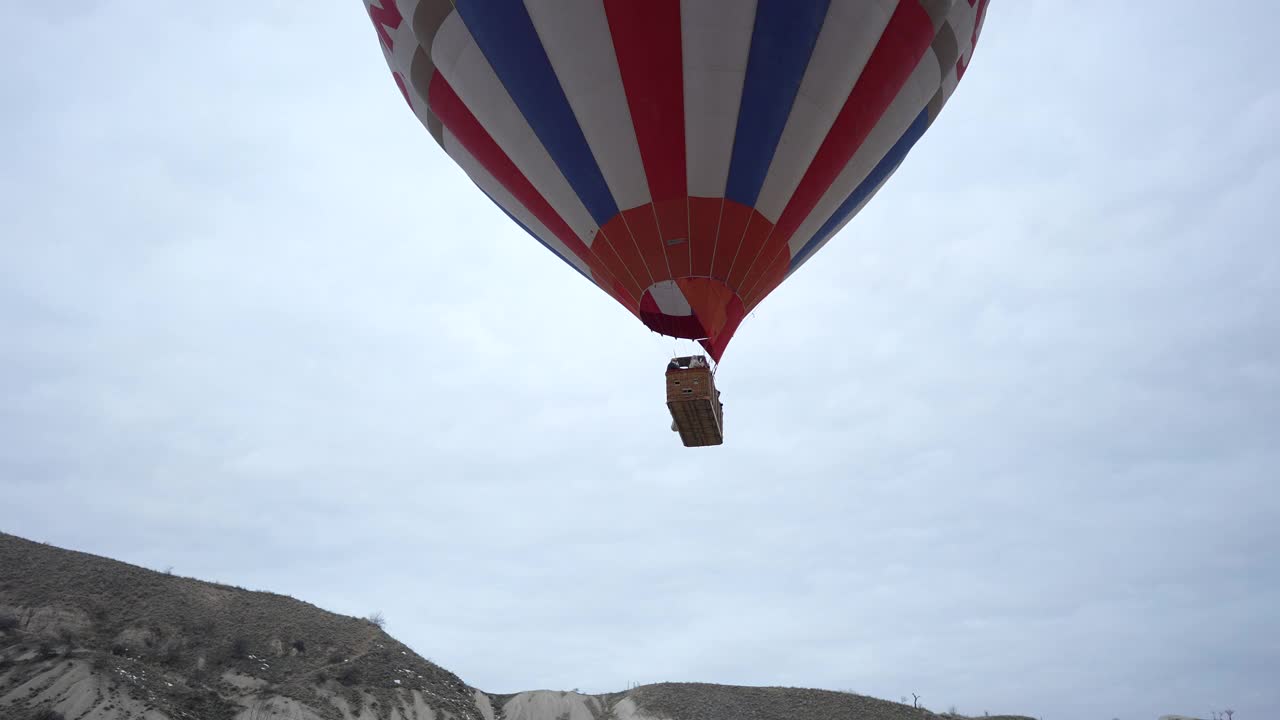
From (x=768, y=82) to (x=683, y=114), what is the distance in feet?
4.36

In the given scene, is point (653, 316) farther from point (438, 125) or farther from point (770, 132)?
point (438, 125)

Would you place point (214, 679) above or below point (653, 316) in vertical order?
below

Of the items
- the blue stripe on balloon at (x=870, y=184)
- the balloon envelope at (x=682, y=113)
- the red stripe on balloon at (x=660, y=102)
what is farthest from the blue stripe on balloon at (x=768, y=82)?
the blue stripe on balloon at (x=870, y=184)

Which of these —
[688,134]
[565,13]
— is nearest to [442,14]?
[565,13]

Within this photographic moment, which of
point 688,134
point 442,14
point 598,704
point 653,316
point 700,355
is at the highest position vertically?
point 442,14

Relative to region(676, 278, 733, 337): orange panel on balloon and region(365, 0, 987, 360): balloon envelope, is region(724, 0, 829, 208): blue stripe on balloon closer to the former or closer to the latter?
region(365, 0, 987, 360): balloon envelope

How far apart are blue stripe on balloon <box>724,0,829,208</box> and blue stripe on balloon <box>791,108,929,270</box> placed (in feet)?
8.70

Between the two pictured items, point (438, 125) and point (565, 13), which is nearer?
point (565, 13)

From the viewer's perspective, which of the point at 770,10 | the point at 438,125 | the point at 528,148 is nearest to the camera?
the point at 770,10

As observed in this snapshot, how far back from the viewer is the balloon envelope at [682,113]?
13.2 m

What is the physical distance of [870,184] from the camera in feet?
55.0

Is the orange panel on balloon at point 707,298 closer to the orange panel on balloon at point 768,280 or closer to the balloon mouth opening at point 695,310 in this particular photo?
the balloon mouth opening at point 695,310

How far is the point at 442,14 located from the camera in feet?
46.9

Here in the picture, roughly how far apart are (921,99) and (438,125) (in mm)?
8590
